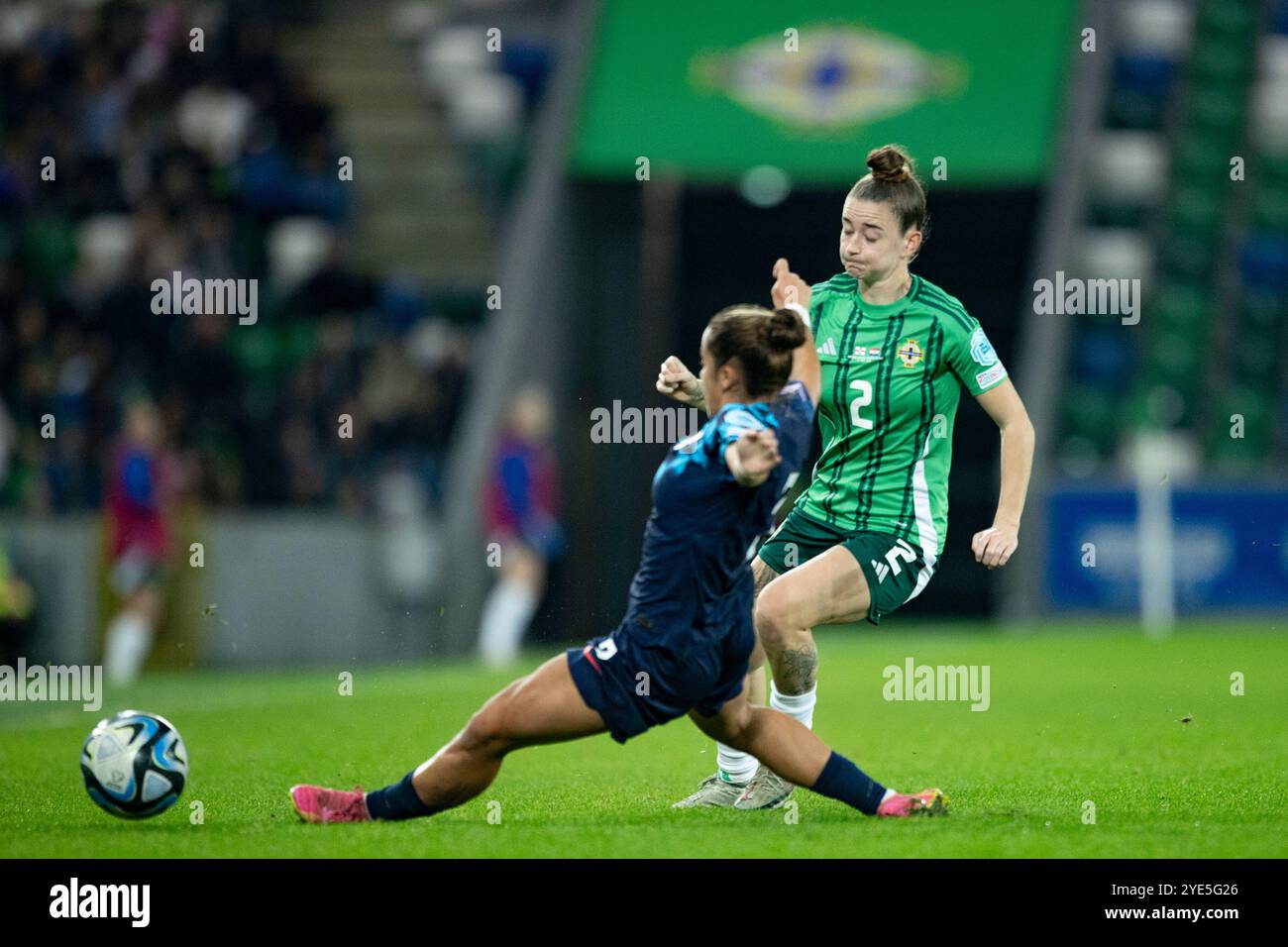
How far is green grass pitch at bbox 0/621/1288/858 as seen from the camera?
6336 millimetres

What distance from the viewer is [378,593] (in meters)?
16.8

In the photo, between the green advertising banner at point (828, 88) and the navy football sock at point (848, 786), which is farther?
the green advertising banner at point (828, 88)

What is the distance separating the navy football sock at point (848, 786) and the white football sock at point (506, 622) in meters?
9.37

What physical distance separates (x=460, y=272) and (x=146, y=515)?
6.07 m

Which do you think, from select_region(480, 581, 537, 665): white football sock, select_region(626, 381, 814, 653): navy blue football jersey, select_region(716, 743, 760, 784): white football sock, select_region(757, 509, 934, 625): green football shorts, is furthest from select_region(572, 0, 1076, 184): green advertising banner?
select_region(626, 381, 814, 653): navy blue football jersey

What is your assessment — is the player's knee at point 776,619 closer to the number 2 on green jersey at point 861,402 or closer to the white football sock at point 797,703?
the white football sock at point 797,703

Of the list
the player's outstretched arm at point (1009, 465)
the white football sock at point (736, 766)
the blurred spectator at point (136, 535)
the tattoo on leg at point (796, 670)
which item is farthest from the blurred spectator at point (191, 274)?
the player's outstretched arm at point (1009, 465)

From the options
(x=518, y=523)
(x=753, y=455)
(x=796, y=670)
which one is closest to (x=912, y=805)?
(x=796, y=670)

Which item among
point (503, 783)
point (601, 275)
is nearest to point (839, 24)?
point (601, 275)

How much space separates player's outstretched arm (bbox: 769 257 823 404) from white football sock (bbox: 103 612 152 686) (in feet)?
32.4

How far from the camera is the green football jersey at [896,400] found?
7.18 m

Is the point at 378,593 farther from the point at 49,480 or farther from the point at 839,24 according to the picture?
the point at 839,24
